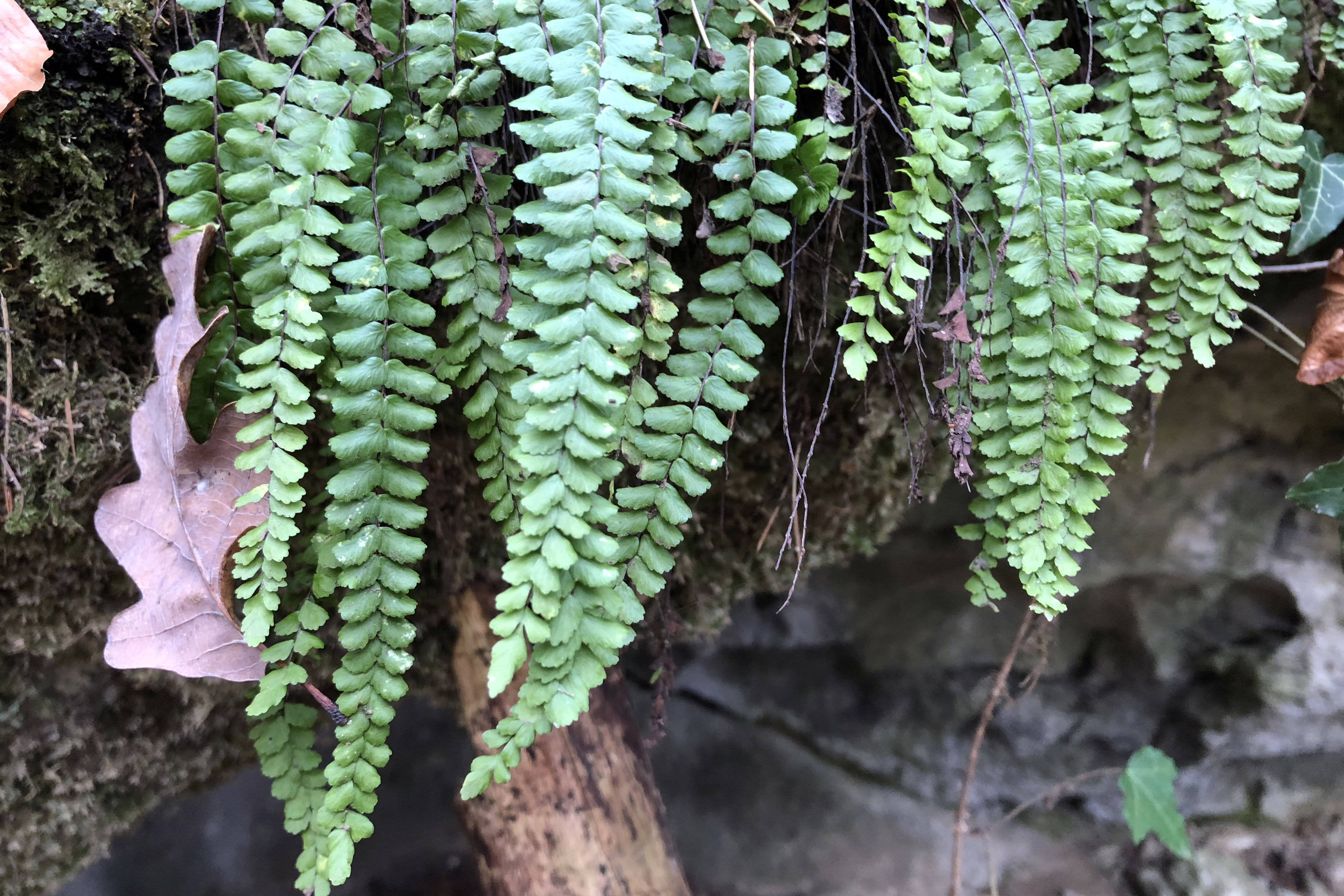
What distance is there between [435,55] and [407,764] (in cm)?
290

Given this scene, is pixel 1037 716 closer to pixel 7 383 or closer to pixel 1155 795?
pixel 1155 795

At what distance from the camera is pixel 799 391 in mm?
1787

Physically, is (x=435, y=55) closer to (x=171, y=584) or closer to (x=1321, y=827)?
Result: (x=171, y=584)

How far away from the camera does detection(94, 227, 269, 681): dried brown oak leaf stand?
115 centimetres

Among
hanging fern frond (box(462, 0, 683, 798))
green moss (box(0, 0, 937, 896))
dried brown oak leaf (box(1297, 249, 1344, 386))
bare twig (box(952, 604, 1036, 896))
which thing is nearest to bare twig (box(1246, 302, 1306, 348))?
dried brown oak leaf (box(1297, 249, 1344, 386))

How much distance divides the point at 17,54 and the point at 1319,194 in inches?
94.2

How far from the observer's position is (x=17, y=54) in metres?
1.12

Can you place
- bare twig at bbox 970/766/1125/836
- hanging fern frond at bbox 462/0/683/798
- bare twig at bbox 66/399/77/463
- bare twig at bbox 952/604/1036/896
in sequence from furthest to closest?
bare twig at bbox 970/766/1125/836, bare twig at bbox 952/604/1036/896, bare twig at bbox 66/399/77/463, hanging fern frond at bbox 462/0/683/798

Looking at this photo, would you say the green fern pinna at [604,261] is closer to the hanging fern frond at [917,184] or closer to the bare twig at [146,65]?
the hanging fern frond at [917,184]

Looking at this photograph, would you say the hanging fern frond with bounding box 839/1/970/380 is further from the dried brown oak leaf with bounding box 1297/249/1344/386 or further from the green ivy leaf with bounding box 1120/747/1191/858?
the green ivy leaf with bounding box 1120/747/1191/858

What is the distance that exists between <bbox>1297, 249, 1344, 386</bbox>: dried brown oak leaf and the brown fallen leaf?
7.42 ft

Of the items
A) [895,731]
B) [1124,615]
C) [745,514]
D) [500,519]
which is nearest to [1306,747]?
[1124,615]

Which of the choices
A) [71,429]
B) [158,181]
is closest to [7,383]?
[71,429]

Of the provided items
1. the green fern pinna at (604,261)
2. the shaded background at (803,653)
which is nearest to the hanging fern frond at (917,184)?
the green fern pinna at (604,261)
